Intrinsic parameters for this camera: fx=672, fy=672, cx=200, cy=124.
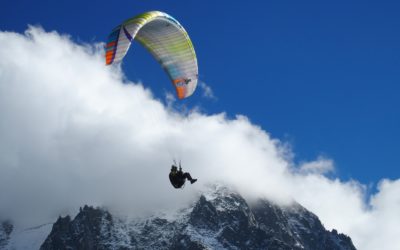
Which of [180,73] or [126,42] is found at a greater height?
[180,73]

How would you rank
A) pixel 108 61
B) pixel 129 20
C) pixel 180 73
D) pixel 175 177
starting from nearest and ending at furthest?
1. pixel 108 61
2. pixel 129 20
3. pixel 175 177
4. pixel 180 73

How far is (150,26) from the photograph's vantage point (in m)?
44.4

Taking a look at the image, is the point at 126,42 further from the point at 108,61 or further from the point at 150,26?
the point at 150,26

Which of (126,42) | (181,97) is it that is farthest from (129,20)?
(181,97)

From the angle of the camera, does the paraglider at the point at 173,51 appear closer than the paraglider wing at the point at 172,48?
Yes

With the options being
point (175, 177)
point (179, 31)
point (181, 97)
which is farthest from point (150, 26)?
point (175, 177)

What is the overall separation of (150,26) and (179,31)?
1957mm

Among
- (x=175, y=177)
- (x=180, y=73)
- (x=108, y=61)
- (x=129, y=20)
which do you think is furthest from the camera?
(x=180, y=73)

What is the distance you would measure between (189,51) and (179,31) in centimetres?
162

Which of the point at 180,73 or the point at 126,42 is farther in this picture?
the point at 180,73

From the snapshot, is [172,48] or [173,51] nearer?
[172,48]

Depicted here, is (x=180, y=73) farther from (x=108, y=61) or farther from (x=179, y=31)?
(x=108, y=61)

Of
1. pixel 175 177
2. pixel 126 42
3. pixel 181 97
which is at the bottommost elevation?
pixel 175 177

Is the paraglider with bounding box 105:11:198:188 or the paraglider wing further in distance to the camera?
the paraglider wing
